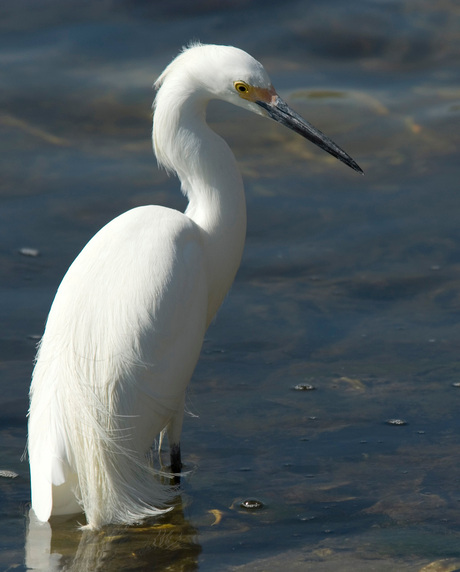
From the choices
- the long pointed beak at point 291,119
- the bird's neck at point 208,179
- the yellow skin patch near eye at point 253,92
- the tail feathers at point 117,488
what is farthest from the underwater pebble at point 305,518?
the yellow skin patch near eye at point 253,92

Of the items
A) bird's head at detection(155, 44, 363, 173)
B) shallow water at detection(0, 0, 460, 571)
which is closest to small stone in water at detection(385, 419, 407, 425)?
shallow water at detection(0, 0, 460, 571)

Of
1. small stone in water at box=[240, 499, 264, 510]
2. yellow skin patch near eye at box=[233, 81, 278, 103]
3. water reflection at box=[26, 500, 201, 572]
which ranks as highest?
yellow skin patch near eye at box=[233, 81, 278, 103]

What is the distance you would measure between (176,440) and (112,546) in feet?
1.54

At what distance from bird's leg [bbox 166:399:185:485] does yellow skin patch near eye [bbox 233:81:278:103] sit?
103 centimetres

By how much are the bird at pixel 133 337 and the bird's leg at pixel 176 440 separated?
0.05 ft

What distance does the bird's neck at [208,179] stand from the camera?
128 inches

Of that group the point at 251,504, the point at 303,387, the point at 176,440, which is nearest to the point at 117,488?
the point at 176,440

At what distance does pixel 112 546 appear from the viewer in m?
3.01

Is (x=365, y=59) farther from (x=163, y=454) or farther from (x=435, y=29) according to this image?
(x=163, y=454)

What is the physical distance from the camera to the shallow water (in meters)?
3.07

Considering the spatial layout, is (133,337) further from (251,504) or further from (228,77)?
(228,77)

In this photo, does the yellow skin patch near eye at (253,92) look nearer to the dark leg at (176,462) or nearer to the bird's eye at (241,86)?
the bird's eye at (241,86)

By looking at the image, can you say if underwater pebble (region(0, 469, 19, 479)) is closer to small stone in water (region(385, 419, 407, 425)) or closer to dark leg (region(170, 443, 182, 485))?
dark leg (region(170, 443, 182, 485))

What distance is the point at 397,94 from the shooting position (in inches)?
252
